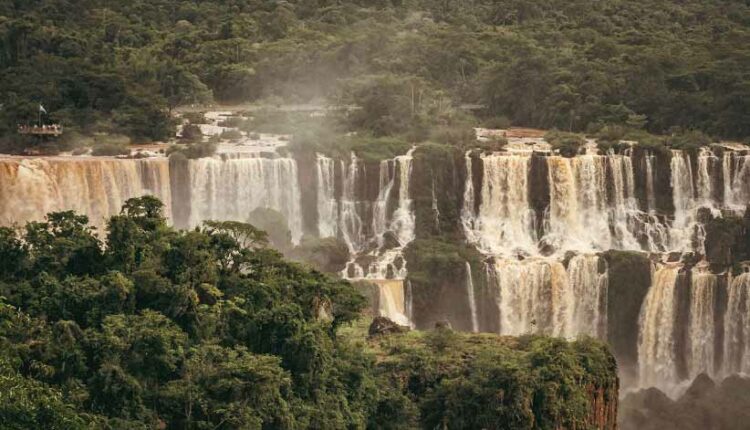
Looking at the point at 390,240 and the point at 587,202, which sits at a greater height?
the point at 587,202

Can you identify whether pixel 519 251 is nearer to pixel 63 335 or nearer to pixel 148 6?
pixel 63 335

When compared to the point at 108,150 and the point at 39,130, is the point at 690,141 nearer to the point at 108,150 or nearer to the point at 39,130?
the point at 108,150

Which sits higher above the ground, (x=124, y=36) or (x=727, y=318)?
(x=124, y=36)

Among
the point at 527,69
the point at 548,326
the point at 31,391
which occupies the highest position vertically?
the point at 527,69

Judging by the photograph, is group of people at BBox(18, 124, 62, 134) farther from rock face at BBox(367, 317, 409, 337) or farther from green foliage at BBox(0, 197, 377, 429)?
rock face at BBox(367, 317, 409, 337)

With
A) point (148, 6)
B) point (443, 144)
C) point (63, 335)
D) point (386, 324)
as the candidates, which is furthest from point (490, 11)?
point (63, 335)

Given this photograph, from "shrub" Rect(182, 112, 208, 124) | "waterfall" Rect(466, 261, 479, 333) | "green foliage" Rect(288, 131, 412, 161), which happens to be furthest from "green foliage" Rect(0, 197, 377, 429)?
"shrub" Rect(182, 112, 208, 124)

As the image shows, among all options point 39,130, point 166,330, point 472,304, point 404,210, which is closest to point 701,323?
point 472,304
